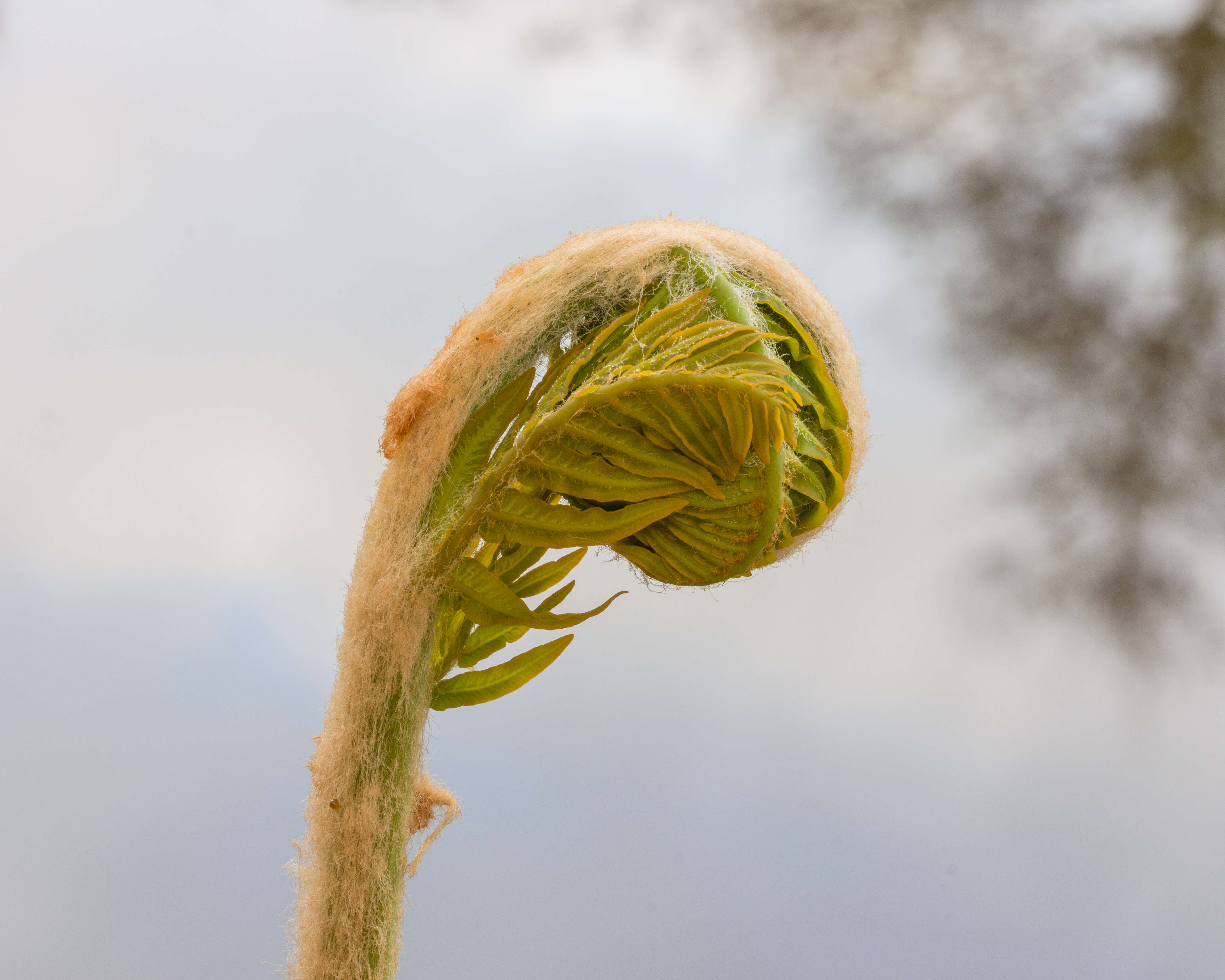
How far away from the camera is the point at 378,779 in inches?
39.9

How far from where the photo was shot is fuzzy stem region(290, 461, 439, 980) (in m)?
1.00

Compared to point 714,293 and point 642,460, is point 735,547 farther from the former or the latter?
point 714,293

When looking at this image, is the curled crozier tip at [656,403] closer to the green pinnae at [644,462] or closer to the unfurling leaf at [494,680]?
the green pinnae at [644,462]

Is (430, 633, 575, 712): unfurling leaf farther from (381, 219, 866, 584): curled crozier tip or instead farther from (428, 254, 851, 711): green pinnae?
(381, 219, 866, 584): curled crozier tip

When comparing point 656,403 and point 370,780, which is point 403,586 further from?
point 656,403

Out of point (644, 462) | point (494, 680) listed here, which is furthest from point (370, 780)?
point (644, 462)

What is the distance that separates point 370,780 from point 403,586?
195 mm

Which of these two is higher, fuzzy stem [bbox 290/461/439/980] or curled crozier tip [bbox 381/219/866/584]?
curled crozier tip [bbox 381/219/866/584]

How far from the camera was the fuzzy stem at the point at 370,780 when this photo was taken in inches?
39.5

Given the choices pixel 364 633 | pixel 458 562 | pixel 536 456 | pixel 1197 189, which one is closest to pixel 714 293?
pixel 536 456

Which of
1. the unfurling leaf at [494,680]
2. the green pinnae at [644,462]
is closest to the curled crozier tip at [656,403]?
the green pinnae at [644,462]

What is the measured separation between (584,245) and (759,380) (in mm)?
287

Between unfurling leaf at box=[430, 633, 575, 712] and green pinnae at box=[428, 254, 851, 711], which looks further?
unfurling leaf at box=[430, 633, 575, 712]

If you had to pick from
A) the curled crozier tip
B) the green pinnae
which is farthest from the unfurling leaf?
the curled crozier tip
